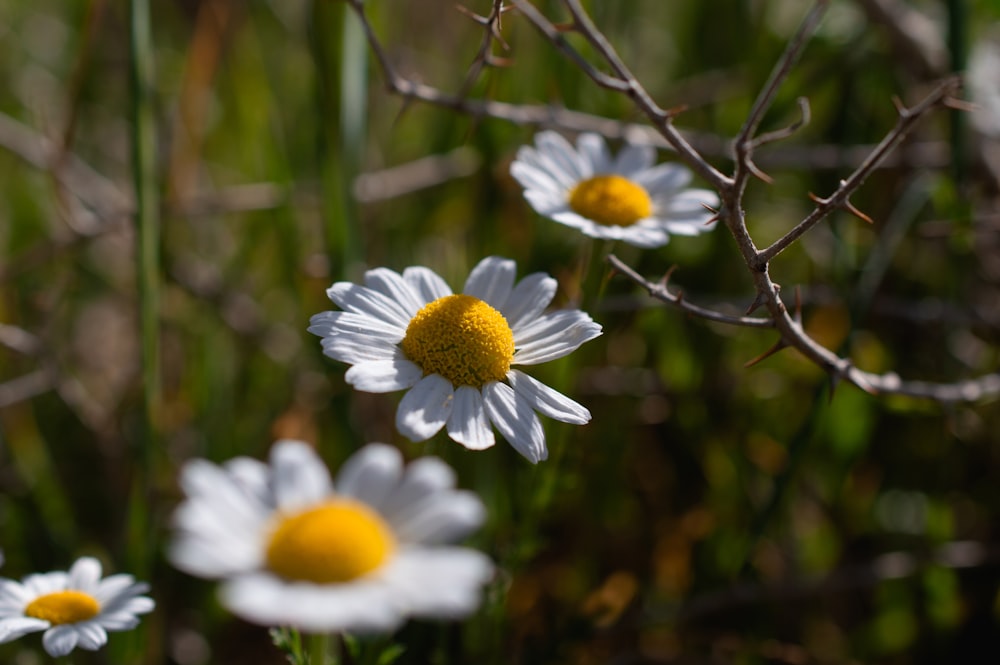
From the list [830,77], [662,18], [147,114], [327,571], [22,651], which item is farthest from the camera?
[662,18]

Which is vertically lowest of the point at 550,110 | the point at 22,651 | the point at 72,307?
the point at 22,651

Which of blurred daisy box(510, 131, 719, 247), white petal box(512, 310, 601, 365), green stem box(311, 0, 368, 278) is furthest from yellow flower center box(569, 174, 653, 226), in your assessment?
green stem box(311, 0, 368, 278)

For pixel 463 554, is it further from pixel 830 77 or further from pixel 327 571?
pixel 830 77

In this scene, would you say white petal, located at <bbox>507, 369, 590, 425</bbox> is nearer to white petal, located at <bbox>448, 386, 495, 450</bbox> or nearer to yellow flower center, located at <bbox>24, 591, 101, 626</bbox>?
white petal, located at <bbox>448, 386, 495, 450</bbox>

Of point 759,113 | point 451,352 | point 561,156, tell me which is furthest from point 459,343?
point 561,156

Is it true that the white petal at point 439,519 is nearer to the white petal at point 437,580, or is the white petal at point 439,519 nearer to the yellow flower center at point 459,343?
the white petal at point 437,580

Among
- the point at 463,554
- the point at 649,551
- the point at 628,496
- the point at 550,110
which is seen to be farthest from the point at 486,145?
the point at 463,554
